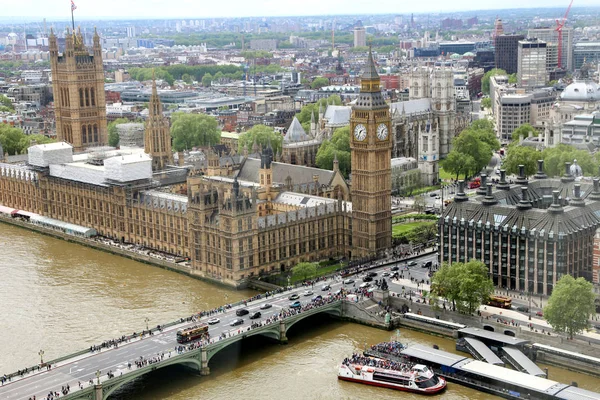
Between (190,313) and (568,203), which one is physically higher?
(568,203)

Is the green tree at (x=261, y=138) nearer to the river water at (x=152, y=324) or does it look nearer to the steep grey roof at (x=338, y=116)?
the steep grey roof at (x=338, y=116)

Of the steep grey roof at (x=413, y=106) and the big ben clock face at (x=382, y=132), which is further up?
the big ben clock face at (x=382, y=132)

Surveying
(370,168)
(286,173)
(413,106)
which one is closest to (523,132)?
(413,106)

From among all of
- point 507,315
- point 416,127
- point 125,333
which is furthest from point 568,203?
point 416,127

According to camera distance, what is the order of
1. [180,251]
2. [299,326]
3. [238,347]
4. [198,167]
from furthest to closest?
[198,167]
[180,251]
[299,326]
[238,347]

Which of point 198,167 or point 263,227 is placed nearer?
point 263,227

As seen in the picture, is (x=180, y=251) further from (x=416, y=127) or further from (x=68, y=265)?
(x=416, y=127)

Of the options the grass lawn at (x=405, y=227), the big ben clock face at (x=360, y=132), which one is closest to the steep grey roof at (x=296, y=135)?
the grass lawn at (x=405, y=227)

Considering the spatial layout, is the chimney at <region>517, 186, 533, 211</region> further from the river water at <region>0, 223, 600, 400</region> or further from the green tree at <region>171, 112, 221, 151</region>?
the green tree at <region>171, 112, 221, 151</region>
